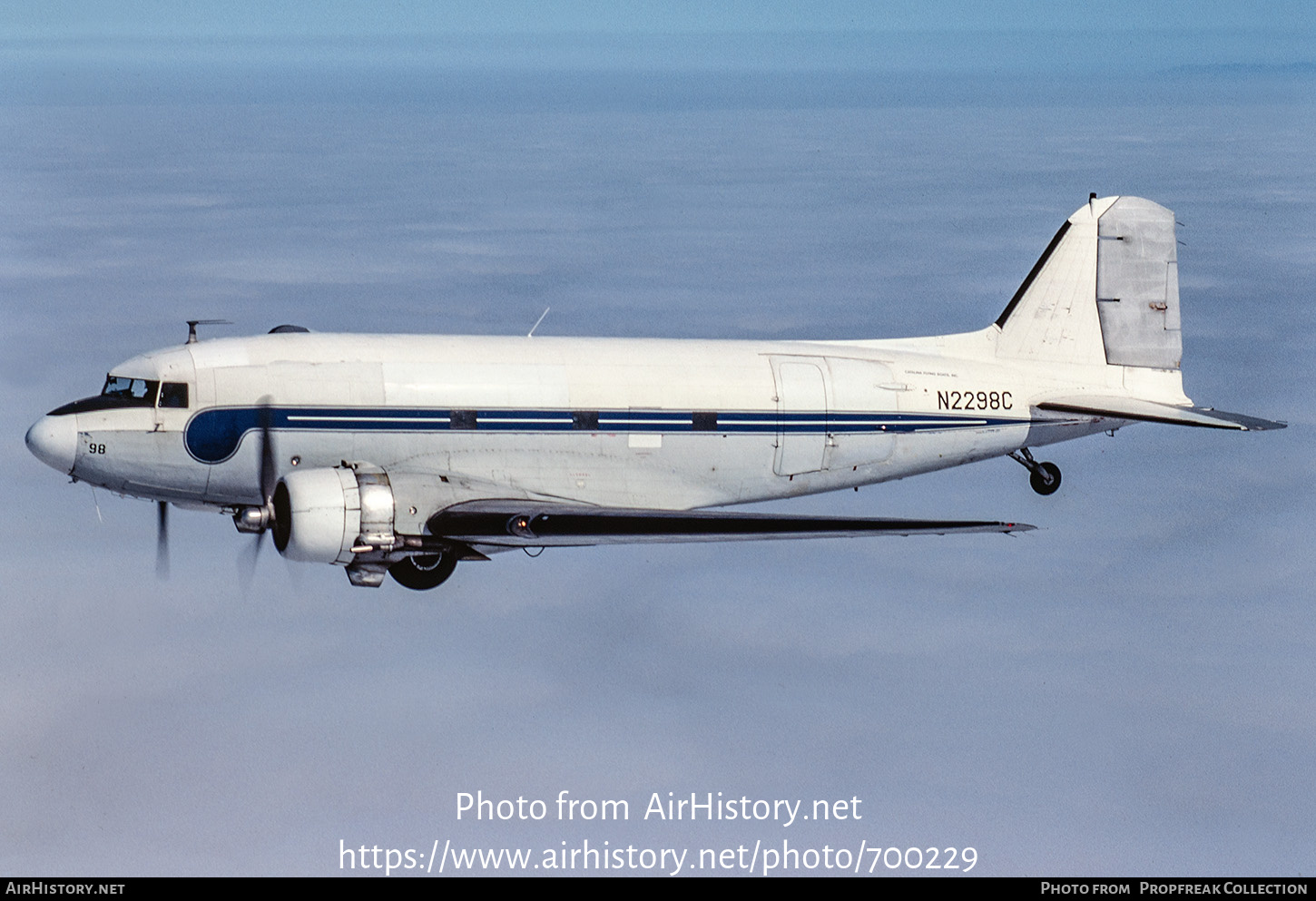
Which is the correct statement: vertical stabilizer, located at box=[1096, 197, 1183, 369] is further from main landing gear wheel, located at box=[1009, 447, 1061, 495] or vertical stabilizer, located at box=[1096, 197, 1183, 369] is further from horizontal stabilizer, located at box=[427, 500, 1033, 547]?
horizontal stabilizer, located at box=[427, 500, 1033, 547]

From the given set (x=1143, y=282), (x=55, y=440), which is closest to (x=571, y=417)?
(x=55, y=440)

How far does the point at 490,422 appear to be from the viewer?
1141 inches

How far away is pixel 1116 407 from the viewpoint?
105 feet

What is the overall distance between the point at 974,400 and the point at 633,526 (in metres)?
8.23

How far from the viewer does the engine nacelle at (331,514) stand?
85.3ft

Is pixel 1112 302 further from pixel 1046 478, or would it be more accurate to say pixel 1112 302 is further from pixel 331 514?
pixel 331 514

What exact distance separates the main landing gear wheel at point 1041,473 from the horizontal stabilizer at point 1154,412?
1038mm

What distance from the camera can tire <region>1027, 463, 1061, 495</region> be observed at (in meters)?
32.7

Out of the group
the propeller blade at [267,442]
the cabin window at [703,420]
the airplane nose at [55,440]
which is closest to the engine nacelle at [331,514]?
the propeller blade at [267,442]

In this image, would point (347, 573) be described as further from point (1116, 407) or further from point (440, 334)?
point (1116, 407)

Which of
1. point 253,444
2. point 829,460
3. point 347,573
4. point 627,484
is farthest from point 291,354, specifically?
point 829,460

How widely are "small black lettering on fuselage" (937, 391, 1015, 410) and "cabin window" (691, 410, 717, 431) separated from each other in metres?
4.30

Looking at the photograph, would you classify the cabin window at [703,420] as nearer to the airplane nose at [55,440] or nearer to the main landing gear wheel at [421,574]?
the main landing gear wheel at [421,574]

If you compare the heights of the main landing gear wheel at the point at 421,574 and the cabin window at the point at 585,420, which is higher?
the cabin window at the point at 585,420
